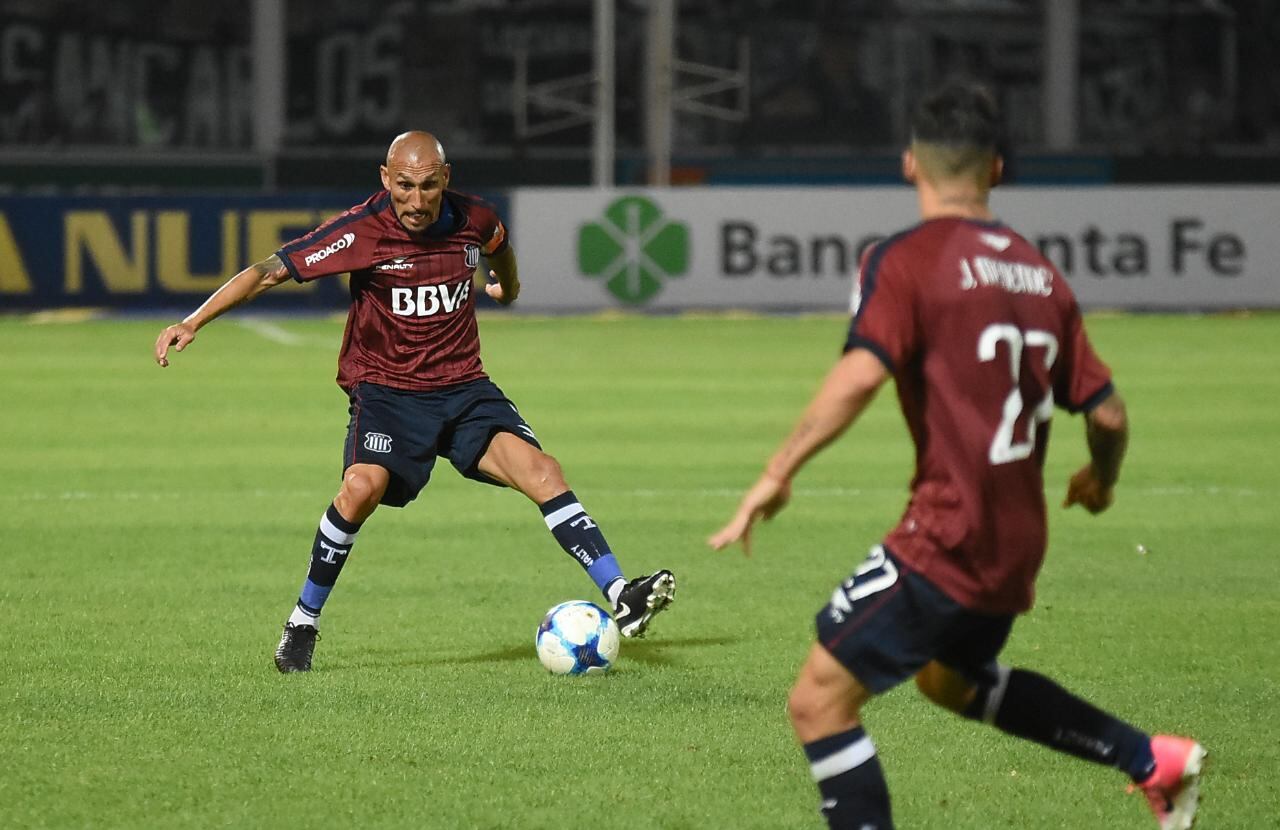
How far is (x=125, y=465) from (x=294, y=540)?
3.00 meters

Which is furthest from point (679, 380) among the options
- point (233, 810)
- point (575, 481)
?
point (233, 810)

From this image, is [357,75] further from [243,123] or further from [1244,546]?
[1244,546]

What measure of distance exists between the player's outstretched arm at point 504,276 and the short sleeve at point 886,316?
3.74 metres

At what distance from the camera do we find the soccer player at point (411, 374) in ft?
23.3

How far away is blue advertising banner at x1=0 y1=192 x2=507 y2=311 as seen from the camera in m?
22.8

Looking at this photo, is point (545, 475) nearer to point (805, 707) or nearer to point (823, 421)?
point (805, 707)

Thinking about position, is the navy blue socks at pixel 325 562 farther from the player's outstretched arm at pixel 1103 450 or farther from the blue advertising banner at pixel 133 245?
the blue advertising banner at pixel 133 245

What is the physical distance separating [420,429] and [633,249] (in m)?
16.4

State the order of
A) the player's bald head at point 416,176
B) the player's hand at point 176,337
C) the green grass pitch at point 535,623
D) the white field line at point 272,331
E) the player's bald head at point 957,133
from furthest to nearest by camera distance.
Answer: the white field line at point 272,331
the player's bald head at point 416,176
the player's hand at point 176,337
the green grass pitch at point 535,623
the player's bald head at point 957,133

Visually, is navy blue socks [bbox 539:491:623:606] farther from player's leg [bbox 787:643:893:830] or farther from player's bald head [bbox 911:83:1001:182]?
player's bald head [bbox 911:83:1001:182]

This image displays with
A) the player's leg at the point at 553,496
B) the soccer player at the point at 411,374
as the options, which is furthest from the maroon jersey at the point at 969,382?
the player's leg at the point at 553,496

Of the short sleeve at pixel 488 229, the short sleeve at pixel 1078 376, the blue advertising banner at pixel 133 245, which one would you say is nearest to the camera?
the short sleeve at pixel 1078 376

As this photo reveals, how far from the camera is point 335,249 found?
23.7ft

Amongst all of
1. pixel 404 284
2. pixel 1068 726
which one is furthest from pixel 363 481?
pixel 1068 726
